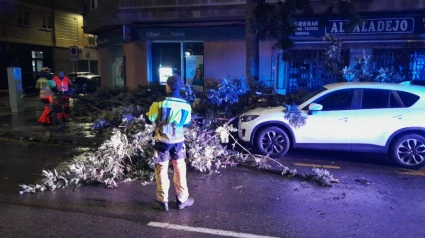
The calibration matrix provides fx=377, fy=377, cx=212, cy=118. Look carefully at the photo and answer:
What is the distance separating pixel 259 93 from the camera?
9.41m

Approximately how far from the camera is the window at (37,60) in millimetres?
32844

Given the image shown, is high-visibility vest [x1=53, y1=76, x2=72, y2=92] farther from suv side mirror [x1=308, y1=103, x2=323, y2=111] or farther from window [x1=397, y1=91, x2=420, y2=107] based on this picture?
window [x1=397, y1=91, x2=420, y2=107]

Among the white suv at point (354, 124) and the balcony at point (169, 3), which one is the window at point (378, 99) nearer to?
the white suv at point (354, 124)

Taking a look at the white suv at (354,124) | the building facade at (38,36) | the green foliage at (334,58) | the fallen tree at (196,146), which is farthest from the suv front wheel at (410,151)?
the building facade at (38,36)

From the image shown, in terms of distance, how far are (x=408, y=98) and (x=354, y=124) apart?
1.18m

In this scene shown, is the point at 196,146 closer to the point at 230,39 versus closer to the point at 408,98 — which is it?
the point at 408,98

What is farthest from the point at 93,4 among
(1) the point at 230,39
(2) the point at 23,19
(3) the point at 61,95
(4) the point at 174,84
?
(2) the point at 23,19

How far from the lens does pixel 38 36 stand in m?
33.3

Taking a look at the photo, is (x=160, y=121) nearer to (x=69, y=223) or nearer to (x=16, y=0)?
(x=69, y=223)

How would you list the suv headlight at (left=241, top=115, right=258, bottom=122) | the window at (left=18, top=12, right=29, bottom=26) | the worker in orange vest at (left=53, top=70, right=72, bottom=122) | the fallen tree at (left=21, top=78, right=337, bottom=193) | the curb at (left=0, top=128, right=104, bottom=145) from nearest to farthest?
the fallen tree at (left=21, top=78, right=337, bottom=193) → the suv headlight at (left=241, top=115, right=258, bottom=122) → the curb at (left=0, top=128, right=104, bottom=145) → the worker in orange vest at (left=53, top=70, right=72, bottom=122) → the window at (left=18, top=12, right=29, bottom=26)

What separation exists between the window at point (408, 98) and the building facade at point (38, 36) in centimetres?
2522

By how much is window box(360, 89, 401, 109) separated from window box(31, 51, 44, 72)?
31.7m

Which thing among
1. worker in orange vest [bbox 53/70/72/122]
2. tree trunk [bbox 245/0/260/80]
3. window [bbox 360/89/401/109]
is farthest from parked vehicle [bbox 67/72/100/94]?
window [bbox 360/89/401/109]

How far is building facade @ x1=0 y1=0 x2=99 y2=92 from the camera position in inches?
1185
